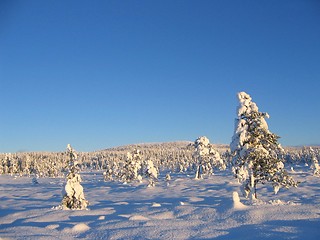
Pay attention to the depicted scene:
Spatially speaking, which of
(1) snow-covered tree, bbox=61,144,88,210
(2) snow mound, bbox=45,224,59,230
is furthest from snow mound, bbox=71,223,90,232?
(1) snow-covered tree, bbox=61,144,88,210

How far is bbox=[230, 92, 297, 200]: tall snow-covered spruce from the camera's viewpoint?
961 inches

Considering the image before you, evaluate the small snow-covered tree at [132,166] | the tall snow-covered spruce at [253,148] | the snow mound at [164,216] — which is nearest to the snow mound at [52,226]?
the snow mound at [164,216]

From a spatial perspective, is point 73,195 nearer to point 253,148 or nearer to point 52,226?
point 52,226

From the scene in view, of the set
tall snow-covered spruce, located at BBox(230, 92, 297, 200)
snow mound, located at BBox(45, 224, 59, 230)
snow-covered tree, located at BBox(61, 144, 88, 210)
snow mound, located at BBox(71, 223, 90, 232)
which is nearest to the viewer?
snow mound, located at BBox(71, 223, 90, 232)

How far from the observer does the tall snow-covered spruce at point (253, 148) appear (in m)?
24.4

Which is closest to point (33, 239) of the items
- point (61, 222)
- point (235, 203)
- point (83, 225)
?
point (83, 225)

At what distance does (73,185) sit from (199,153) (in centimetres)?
3771

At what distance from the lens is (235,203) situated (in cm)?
1498

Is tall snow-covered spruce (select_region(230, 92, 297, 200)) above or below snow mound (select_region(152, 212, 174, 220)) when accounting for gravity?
above

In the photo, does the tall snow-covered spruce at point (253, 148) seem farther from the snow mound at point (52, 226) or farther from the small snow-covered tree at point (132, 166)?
the small snow-covered tree at point (132, 166)

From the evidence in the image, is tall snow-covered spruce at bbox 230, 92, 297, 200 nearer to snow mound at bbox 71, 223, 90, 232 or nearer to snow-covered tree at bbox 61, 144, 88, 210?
snow-covered tree at bbox 61, 144, 88, 210

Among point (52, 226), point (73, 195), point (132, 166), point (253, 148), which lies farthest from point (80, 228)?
point (132, 166)

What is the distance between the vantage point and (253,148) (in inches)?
958

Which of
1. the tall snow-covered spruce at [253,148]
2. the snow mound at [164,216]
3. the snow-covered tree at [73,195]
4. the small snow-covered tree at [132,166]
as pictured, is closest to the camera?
the snow mound at [164,216]
